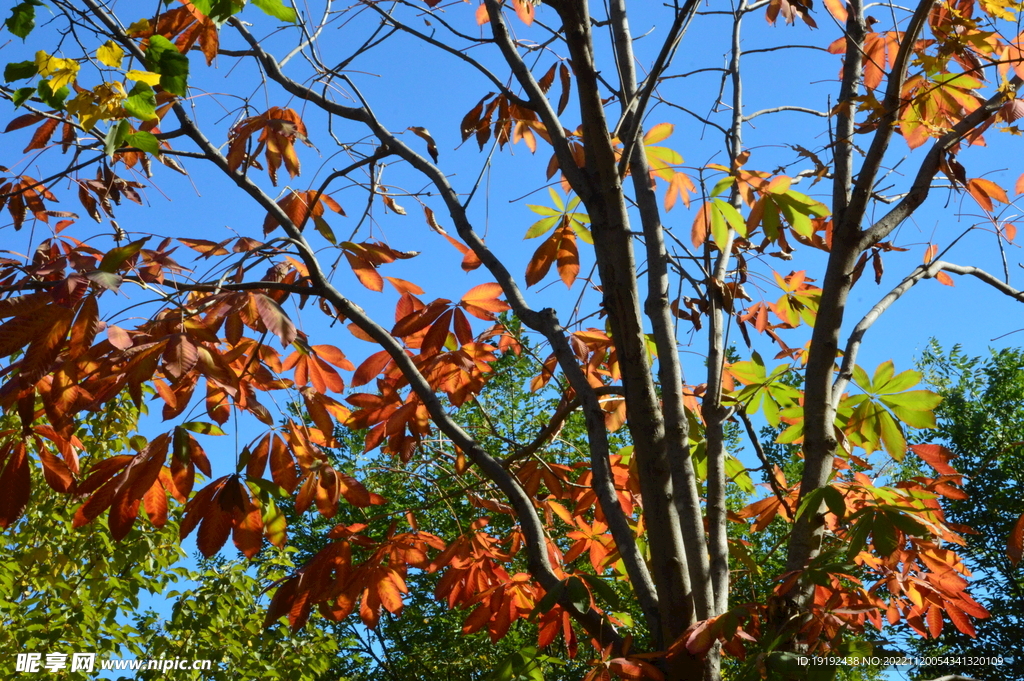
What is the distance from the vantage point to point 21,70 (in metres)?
1.12

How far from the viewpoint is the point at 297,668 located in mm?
3143

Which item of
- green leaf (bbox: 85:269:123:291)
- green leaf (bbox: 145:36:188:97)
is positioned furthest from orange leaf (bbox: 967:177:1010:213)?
green leaf (bbox: 85:269:123:291)

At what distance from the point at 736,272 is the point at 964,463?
574cm

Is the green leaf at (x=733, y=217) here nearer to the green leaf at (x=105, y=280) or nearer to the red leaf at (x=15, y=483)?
the green leaf at (x=105, y=280)

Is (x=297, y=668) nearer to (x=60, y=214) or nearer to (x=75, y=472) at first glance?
(x=75, y=472)

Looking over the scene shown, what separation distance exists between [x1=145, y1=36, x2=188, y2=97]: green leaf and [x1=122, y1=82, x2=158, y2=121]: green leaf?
0.09 feet

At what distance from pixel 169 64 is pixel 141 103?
7 centimetres

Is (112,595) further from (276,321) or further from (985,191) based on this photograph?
(985,191)

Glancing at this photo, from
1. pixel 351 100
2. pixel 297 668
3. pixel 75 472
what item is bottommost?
pixel 297 668

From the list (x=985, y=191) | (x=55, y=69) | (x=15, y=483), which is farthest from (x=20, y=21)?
(x=985, y=191)

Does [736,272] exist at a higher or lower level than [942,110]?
lower

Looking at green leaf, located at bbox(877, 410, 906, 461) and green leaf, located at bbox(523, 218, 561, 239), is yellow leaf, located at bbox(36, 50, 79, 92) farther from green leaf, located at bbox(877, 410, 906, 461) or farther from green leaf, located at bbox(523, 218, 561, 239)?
green leaf, located at bbox(877, 410, 906, 461)

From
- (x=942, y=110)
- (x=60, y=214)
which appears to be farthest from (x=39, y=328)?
(x=942, y=110)

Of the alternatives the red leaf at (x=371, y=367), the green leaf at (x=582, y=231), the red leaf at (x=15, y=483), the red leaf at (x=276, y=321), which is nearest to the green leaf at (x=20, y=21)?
the red leaf at (x=276, y=321)
